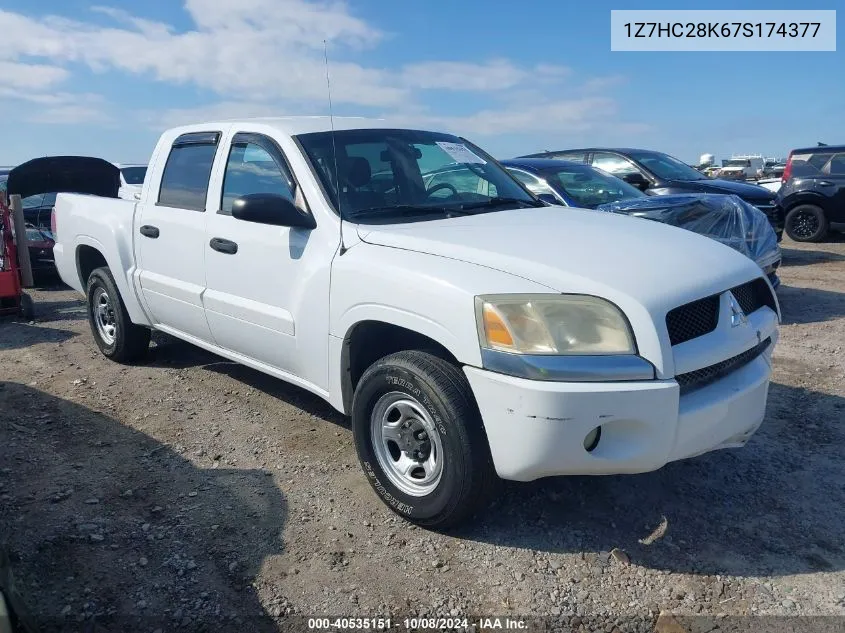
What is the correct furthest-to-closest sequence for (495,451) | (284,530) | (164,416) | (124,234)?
1. (124,234)
2. (164,416)
3. (284,530)
4. (495,451)

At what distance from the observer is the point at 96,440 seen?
4.33 m

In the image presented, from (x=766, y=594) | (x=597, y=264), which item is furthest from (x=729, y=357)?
(x=766, y=594)

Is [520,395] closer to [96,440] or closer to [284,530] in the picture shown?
[284,530]

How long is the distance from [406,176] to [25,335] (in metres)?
4.94

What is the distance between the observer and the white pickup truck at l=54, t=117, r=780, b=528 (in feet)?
9.03

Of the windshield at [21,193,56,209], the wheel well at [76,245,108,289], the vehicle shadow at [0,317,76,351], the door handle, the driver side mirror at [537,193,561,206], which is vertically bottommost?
the vehicle shadow at [0,317,76,351]

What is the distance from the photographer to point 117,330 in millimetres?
5672

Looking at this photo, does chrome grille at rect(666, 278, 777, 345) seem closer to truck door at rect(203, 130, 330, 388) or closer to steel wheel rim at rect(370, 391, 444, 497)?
steel wheel rim at rect(370, 391, 444, 497)

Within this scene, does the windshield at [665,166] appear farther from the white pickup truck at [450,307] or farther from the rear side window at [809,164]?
the white pickup truck at [450,307]

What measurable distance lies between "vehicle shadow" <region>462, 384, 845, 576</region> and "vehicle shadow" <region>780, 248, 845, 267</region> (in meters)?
7.59

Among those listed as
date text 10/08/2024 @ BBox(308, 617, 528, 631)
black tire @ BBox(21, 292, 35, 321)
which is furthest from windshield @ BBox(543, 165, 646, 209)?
black tire @ BBox(21, 292, 35, 321)

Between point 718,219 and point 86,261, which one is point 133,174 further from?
point 718,219

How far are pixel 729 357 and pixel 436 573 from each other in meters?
1.51

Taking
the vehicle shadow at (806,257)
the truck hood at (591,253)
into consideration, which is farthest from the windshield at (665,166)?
the truck hood at (591,253)
